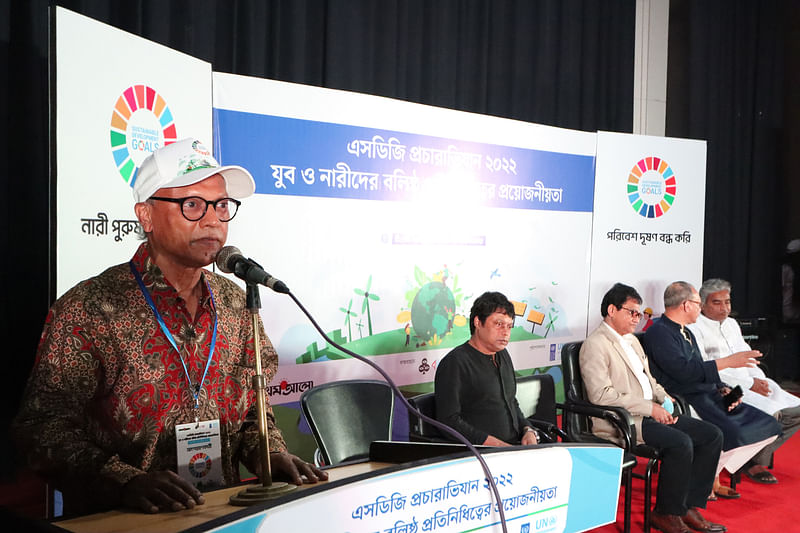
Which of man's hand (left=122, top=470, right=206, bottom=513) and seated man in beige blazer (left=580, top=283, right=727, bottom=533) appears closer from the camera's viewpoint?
man's hand (left=122, top=470, right=206, bottom=513)

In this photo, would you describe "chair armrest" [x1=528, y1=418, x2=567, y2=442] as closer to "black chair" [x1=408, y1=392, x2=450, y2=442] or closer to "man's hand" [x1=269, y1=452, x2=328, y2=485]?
"black chair" [x1=408, y1=392, x2=450, y2=442]

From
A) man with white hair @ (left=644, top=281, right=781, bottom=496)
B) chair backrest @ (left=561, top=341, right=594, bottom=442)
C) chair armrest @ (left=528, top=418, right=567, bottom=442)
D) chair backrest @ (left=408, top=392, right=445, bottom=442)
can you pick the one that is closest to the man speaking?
chair backrest @ (left=408, top=392, right=445, bottom=442)

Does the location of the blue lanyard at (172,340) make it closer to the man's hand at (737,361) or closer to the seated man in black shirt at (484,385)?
the seated man in black shirt at (484,385)

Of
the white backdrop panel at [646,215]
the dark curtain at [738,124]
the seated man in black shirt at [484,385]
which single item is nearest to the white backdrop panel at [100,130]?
the seated man in black shirt at [484,385]

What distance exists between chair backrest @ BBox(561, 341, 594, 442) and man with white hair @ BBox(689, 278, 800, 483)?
1.16 meters

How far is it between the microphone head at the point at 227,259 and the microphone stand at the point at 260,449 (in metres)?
0.07

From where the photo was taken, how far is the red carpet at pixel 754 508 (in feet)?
12.3

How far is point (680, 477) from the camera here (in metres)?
3.63

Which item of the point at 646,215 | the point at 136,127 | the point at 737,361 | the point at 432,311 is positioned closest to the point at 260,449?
the point at 136,127

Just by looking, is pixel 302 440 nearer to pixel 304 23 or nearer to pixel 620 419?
pixel 620 419

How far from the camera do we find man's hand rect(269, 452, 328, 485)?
1.43 metres

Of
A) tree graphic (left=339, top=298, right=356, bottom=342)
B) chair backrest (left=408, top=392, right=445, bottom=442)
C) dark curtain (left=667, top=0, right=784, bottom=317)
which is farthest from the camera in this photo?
dark curtain (left=667, top=0, right=784, bottom=317)

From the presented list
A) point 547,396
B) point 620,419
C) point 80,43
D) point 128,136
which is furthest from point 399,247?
point 80,43

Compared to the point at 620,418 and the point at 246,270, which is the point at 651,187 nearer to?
the point at 620,418
